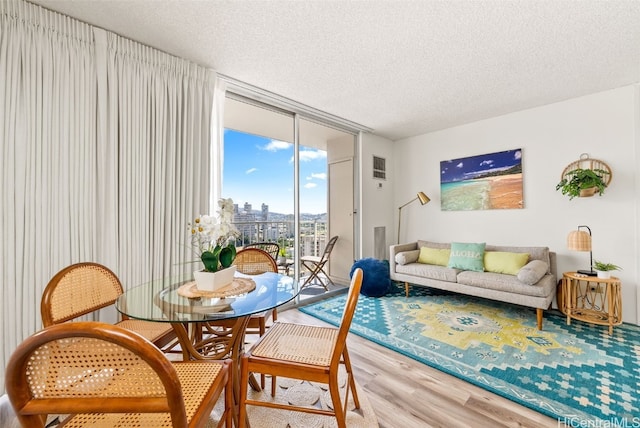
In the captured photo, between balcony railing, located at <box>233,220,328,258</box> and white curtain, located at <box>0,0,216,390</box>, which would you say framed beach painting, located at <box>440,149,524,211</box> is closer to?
balcony railing, located at <box>233,220,328,258</box>

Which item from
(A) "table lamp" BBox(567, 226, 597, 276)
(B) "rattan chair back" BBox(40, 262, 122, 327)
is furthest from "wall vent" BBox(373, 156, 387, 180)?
(B) "rattan chair back" BBox(40, 262, 122, 327)

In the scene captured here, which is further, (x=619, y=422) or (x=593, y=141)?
(x=593, y=141)

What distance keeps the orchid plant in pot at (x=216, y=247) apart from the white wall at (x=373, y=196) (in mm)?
2983

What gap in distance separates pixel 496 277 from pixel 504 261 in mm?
345

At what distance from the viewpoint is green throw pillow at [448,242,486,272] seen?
3354mm

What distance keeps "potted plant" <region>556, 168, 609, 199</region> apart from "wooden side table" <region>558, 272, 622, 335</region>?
913 mm

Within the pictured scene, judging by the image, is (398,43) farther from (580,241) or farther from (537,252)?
(537,252)

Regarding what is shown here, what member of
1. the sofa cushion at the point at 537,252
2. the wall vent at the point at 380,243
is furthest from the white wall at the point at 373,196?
the sofa cushion at the point at 537,252

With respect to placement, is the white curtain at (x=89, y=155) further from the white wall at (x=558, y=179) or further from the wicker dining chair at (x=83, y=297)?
the white wall at (x=558, y=179)

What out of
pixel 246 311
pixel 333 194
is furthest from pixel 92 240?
pixel 333 194

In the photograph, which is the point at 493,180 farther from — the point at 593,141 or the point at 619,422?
the point at 619,422

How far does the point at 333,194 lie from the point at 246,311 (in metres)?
3.59

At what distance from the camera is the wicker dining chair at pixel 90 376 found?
683 millimetres

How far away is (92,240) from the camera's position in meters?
1.96
